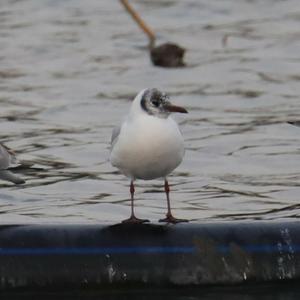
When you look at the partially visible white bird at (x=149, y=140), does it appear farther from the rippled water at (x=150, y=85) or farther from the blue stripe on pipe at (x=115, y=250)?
the rippled water at (x=150, y=85)

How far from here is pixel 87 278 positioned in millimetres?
9336

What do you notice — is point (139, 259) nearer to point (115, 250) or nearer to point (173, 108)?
point (115, 250)

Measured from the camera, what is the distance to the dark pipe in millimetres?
9336

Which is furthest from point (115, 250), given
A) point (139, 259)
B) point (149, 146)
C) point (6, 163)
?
point (6, 163)

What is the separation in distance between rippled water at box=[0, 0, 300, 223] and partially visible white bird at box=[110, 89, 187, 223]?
5.62 feet

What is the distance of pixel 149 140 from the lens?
930 cm

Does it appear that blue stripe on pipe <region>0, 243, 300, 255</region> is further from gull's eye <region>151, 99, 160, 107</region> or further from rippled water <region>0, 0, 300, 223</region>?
rippled water <region>0, 0, 300, 223</region>

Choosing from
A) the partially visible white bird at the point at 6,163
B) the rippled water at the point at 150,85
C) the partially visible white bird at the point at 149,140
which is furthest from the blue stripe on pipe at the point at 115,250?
the rippled water at the point at 150,85

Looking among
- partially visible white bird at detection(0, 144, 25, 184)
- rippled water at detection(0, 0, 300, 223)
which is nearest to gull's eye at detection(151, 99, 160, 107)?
partially visible white bird at detection(0, 144, 25, 184)

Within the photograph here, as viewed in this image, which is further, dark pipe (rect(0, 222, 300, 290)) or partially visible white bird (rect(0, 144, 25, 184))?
partially visible white bird (rect(0, 144, 25, 184))

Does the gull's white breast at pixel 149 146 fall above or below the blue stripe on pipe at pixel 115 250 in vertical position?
above

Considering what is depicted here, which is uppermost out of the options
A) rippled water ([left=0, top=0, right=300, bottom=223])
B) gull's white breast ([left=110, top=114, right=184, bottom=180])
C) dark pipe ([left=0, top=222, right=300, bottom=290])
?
gull's white breast ([left=110, top=114, right=184, bottom=180])

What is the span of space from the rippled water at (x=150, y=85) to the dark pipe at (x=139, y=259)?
5.38 ft

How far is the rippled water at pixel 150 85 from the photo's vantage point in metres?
12.0
